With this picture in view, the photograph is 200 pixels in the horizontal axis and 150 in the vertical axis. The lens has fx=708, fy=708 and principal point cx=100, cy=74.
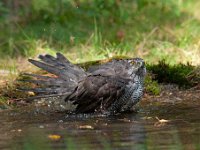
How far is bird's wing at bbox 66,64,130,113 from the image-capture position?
705cm

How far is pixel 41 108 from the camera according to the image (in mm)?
7852

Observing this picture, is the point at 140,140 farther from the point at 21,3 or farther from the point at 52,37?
the point at 21,3

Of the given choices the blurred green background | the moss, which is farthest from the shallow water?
the blurred green background

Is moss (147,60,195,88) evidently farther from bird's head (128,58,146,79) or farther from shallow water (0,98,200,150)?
bird's head (128,58,146,79)

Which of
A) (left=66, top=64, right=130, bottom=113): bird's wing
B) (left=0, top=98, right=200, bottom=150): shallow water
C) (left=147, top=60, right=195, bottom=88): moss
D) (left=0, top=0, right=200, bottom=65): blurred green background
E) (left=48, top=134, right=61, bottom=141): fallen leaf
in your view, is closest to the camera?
(left=0, top=98, right=200, bottom=150): shallow water

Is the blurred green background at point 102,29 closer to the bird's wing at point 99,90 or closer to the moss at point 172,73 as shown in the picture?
the moss at point 172,73

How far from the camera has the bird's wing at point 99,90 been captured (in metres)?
7.05

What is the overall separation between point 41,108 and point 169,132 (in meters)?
2.30

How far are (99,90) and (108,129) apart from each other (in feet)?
2.92

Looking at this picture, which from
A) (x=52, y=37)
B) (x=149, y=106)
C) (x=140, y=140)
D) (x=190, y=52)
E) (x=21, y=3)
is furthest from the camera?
(x=21, y=3)

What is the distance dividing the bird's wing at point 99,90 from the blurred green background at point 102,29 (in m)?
2.48

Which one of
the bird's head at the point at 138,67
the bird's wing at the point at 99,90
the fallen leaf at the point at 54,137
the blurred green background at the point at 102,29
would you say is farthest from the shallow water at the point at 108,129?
the blurred green background at the point at 102,29

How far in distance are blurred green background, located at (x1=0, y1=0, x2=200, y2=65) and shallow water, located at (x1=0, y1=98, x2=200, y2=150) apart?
243 cm

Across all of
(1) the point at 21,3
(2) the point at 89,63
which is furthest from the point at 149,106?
(1) the point at 21,3
